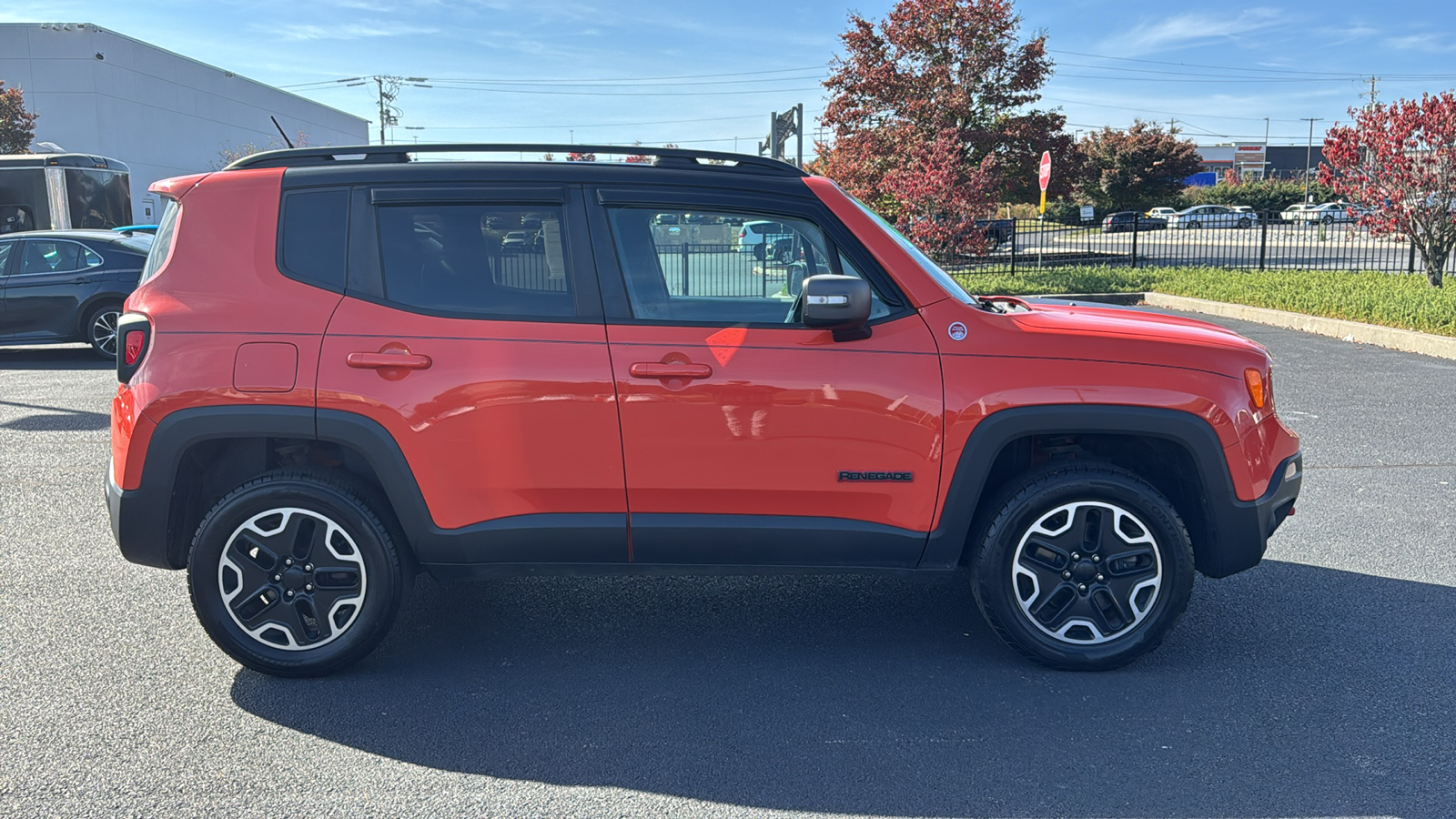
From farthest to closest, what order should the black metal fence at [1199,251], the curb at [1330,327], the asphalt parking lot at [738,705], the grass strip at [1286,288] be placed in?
the black metal fence at [1199,251], the grass strip at [1286,288], the curb at [1330,327], the asphalt parking lot at [738,705]

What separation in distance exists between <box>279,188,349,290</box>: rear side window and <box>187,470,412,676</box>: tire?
706mm

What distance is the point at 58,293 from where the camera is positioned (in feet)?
39.6

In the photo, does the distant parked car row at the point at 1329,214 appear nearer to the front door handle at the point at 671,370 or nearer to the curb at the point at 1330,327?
the curb at the point at 1330,327

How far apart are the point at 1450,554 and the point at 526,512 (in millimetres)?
4387

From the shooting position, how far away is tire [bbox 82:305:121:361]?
39.5ft

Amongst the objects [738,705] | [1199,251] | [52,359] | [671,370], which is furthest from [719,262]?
[1199,251]

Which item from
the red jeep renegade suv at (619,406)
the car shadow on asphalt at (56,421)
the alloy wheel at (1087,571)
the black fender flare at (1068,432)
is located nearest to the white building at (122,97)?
the car shadow on asphalt at (56,421)

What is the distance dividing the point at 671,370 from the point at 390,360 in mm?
949

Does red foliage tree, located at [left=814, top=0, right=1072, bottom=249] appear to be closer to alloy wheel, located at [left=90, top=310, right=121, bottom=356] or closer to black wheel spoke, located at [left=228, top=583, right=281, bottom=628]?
alloy wheel, located at [left=90, top=310, right=121, bottom=356]

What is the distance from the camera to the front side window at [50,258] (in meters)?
12.1

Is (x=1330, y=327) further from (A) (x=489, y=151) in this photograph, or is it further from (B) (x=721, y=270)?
(A) (x=489, y=151)

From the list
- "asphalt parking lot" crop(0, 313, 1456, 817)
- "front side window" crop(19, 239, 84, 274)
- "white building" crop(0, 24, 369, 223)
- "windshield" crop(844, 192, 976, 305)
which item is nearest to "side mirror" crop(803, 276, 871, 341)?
"windshield" crop(844, 192, 976, 305)

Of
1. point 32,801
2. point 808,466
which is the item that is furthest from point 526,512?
point 32,801

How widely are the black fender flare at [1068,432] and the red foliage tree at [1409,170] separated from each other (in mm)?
14848
